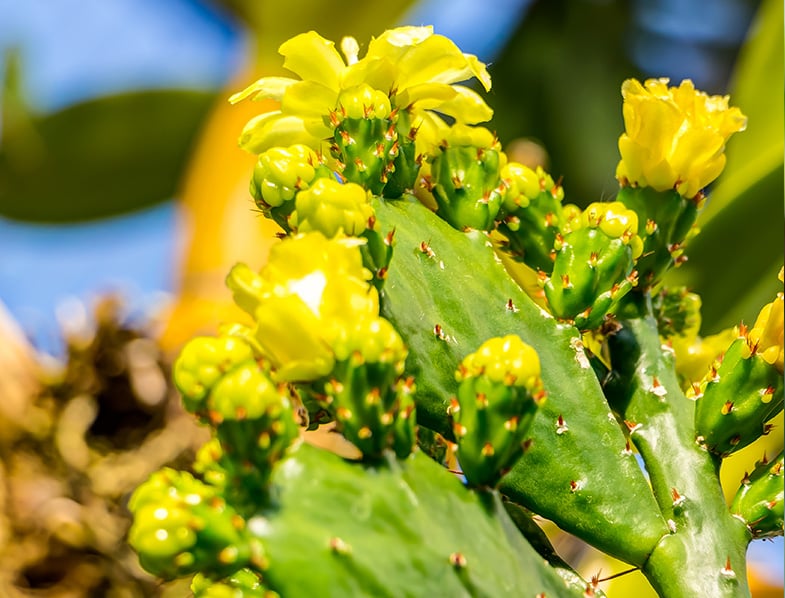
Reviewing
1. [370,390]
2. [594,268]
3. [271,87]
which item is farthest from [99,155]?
[370,390]

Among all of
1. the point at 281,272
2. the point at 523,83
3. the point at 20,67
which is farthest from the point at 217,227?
the point at 281,272

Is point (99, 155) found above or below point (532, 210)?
below

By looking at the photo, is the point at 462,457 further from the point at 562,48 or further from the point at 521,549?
the point at 562,48

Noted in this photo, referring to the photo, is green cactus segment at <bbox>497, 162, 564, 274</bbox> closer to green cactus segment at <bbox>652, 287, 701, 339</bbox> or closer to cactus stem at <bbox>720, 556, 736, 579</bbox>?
green cactus segment at <bbox>652, 287, 701, 339</bbox>

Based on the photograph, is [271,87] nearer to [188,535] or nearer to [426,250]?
[426,250]

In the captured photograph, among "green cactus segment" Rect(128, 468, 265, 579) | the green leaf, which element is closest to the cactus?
"green cactus segment" Rect(128, 468, 265, 579)
